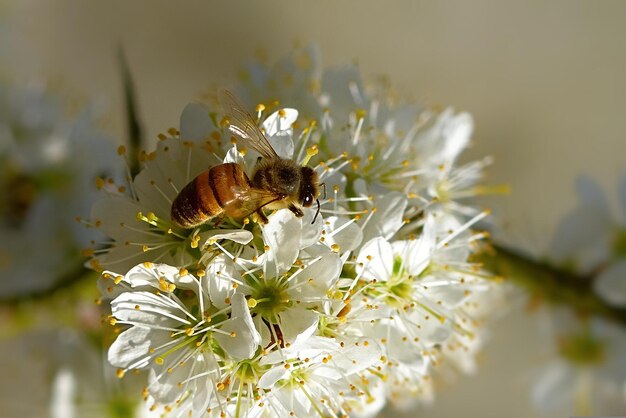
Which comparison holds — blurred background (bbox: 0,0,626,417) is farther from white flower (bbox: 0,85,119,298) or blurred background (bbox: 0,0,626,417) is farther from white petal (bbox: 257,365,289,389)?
white petal (bbox: 257,365,289,389)

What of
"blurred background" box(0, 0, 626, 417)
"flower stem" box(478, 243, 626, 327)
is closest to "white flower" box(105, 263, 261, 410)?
"flower stem" box(478, 243, 626, 327)

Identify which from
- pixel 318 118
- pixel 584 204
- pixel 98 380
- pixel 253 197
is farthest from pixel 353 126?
pixel 98 380

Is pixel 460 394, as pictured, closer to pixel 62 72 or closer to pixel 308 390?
pixel 308 390

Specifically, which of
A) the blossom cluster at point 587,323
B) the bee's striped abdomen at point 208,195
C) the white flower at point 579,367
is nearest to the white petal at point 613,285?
the blossom cluster at point 587,323

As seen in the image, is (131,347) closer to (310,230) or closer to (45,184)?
(310,230)

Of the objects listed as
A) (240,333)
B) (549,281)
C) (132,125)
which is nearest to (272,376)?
(240,333)

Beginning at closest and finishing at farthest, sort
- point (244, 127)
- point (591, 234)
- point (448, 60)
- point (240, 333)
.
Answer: point (240, 333) → point (244, 127) → point (591, 234) → point (448, 60)
